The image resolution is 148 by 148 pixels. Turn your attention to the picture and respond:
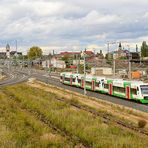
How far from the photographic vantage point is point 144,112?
139 feet

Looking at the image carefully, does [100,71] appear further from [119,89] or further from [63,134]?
[63,134]

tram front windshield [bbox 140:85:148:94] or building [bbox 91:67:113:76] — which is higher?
tram front windshield [bbox 140:85:148:94]

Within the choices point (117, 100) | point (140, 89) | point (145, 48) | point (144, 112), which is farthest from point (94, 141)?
point (145, 48)

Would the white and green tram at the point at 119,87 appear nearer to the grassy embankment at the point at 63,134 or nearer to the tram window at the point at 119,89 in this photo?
the tram window at the point at 119,89

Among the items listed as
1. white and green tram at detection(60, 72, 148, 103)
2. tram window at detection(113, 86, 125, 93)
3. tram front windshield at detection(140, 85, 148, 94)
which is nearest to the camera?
tram front windshield at detection(140, 85, 148, 94)

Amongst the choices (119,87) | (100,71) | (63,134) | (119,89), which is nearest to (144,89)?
(119,87)

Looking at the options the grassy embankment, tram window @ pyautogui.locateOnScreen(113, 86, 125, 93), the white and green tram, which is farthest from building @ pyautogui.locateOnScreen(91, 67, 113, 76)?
the grassy embankment

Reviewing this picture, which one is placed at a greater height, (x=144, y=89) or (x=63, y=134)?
(x=144, y=89)

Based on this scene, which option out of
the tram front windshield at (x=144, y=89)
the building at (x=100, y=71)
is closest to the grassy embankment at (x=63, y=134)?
the tram front windshield at (x=144, y=89)

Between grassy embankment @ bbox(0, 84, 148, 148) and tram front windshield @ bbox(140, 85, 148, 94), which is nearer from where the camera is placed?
grassy embankment @ bbox(0, 84, 148, 148)

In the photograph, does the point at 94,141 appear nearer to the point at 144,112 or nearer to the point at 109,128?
the point at 109,128

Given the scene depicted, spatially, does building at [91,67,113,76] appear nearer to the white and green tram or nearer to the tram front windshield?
the white and green tram

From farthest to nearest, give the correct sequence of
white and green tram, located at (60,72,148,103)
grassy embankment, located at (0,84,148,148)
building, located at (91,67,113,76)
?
building, located at (91,67,113,76), white and green tram, located at (60,72,148,103), grassy embankment, located at (0,84,148,148)

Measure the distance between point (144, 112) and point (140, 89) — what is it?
6.63 m
